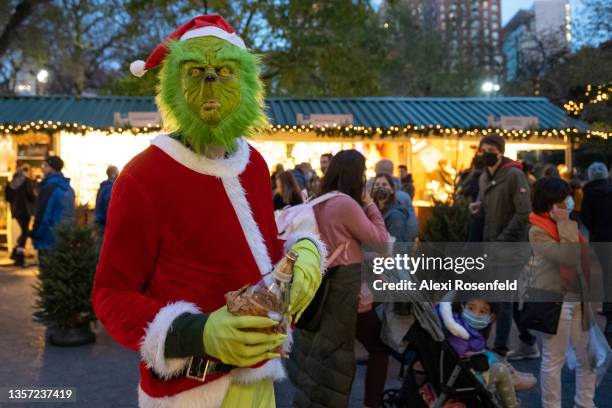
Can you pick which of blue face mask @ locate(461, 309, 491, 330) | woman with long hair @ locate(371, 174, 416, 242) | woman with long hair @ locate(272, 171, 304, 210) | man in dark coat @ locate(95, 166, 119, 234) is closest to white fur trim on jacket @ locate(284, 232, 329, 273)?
blue face mask @ locate(461, 309, 491, 330)

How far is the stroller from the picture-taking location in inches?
154

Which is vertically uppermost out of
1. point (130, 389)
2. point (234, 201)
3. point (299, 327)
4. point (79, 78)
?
point (79, 78)

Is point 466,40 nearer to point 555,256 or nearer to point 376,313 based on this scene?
point 555,256

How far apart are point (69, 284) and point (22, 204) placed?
6.09m

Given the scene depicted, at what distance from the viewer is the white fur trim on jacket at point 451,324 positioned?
4066 mm

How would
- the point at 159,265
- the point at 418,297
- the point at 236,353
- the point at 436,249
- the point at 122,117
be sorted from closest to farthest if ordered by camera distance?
1. the point at 236,353
2. the point at 159,265
3. the point at 418,297
4. the point at 436,249
5. the point at 122,117

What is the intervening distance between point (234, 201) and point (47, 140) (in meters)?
12.8

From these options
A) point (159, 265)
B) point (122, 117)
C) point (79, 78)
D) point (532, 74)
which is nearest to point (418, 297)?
point (159, 265)

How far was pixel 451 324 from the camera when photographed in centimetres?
409

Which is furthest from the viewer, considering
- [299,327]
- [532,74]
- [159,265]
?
[532,74]

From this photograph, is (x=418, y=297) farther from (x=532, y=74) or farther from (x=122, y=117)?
(x=532, y=74)

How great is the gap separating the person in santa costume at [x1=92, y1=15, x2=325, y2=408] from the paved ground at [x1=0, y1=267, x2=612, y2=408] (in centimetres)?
303

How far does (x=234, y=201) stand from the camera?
2070 mm

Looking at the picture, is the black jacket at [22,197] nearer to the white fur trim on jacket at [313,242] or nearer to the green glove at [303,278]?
the white fur trim on jacket at [313,242]
